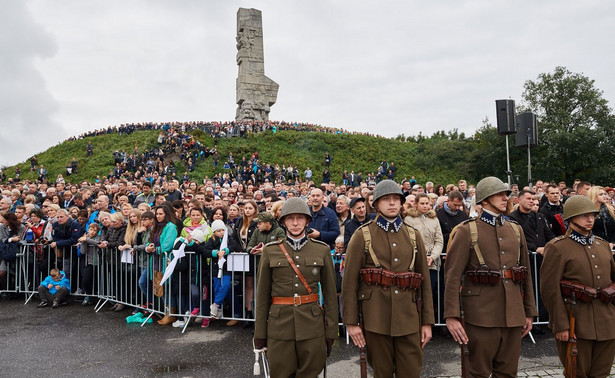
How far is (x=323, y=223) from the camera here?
22.2ft

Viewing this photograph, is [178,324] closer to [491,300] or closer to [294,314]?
[294,314]

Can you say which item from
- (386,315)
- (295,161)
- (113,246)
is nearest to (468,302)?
(386,315)

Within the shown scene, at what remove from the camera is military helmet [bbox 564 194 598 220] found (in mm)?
3694

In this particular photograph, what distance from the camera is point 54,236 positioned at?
8211mm

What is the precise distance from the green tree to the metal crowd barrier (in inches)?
1120

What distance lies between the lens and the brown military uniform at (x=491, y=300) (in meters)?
3.47

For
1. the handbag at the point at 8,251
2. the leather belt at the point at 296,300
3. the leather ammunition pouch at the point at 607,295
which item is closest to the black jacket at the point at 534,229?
the leather ammunition pouch at the point at 607,295

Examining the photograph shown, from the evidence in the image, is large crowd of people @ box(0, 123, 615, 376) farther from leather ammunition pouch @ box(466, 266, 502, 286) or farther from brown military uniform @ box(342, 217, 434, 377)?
brown military uniform @ box(342, 217, 434, 377)

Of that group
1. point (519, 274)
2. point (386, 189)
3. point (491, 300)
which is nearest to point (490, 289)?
point (491, 300)

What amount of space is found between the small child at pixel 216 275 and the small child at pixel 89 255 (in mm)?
2845

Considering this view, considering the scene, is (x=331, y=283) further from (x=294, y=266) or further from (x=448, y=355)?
Answer: (x=448, y=355)

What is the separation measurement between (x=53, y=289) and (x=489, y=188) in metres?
7.90

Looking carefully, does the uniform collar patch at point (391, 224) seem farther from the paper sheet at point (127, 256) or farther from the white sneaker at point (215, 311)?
the paper sheet at point (127, 256)

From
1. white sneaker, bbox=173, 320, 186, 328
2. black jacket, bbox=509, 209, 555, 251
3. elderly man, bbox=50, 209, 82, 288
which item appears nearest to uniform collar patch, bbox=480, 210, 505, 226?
black jacket, bbox=509, 209, 555, 251
